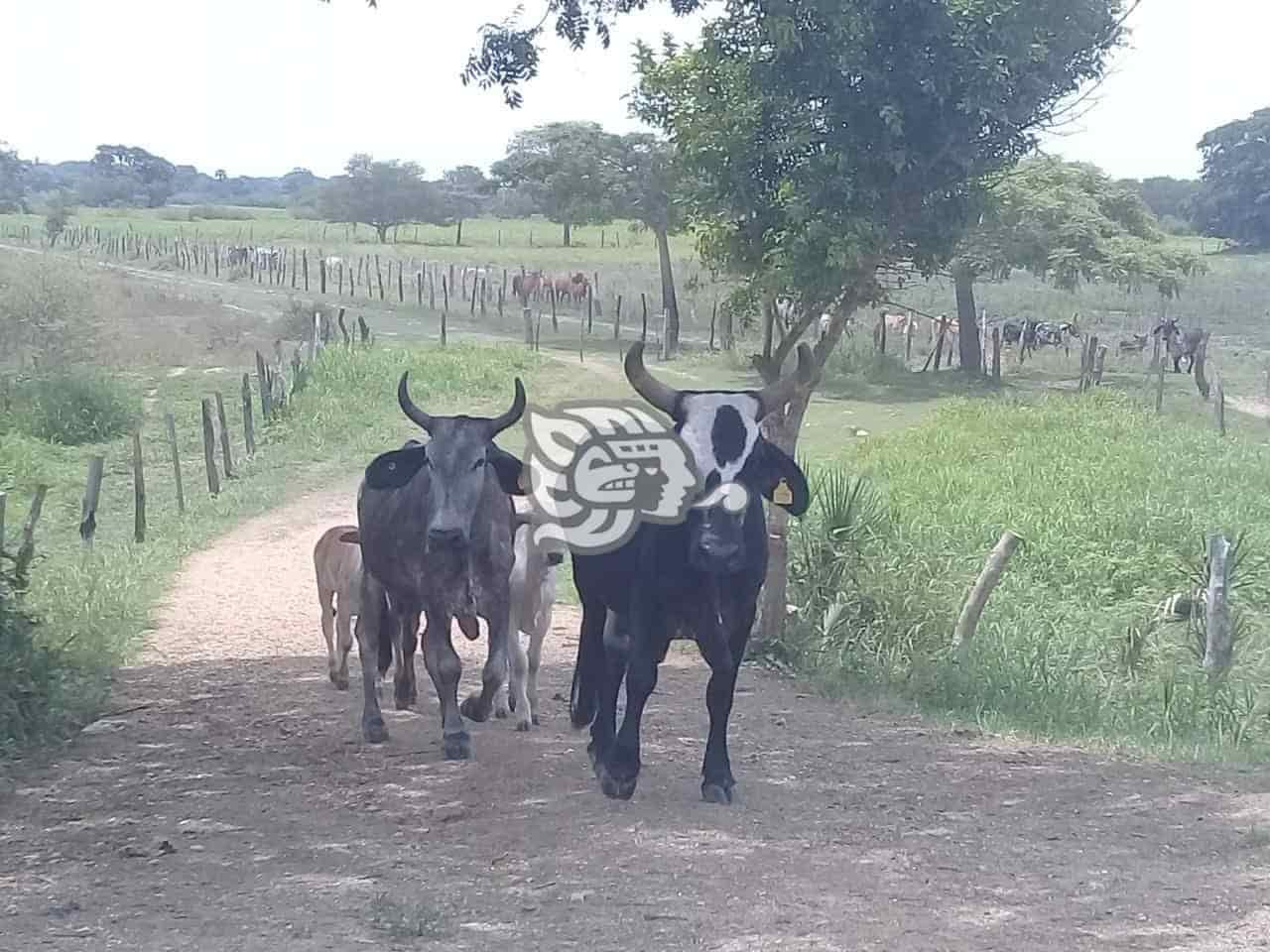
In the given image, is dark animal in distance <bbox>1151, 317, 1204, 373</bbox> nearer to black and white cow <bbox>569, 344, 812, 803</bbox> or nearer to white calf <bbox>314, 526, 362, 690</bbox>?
white calf <bbox>314, 526, 362, 690</bbox>

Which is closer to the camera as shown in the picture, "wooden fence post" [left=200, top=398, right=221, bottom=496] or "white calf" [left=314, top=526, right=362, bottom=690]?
"white calf" [left=314, top=526, right=362, bottom=690]

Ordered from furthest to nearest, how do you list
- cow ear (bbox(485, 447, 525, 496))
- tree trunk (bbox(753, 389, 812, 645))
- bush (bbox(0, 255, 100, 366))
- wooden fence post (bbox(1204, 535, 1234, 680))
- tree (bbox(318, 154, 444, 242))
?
tree (bbox(318, 154, 444, 242)) → bush (bbox(0, 255, 100, 366)) → tree trunk (bbox(753, 389, 812, 645)) → wooden fence post (bbox(1204, 535, 1234, 680)) → cow ear (bbox(485, 447, 525, 496))

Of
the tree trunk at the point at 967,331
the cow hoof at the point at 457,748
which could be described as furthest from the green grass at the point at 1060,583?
the tree trunk at the point at 967,331

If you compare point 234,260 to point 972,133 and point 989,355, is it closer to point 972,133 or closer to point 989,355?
point 989,355

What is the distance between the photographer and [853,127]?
1001cm

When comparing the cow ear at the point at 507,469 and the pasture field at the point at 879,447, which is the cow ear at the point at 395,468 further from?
the pasture field at the point at 879,447

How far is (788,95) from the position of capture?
1019 centimetres

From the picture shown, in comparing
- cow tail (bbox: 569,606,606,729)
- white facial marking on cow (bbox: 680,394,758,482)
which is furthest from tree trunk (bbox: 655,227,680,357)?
white facial marking on cow (bbox: 680,394,758,482)

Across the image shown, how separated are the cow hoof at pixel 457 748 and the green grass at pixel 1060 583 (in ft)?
10.4

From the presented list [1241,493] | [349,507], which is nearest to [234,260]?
[349,507]

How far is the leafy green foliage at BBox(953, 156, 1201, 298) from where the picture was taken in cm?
2716

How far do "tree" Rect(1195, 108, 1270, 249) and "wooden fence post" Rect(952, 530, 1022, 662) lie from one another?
33.8m

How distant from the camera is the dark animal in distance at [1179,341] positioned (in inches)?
1108

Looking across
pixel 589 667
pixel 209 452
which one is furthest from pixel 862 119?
pixel 209 452
